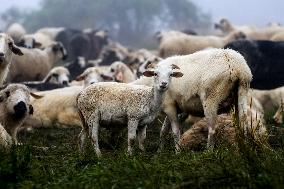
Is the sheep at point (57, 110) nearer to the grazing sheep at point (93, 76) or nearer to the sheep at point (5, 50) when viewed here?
the grazing sheep at point (93, 76)

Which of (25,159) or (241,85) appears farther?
(241,85)

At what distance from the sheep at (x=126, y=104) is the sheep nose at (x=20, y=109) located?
1656 mm

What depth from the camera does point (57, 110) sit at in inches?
499

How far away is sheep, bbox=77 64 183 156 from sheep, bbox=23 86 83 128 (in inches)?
187

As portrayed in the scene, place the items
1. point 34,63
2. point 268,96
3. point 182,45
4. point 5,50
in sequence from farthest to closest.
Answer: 1. point 182,45
2. point 34,63
3. point 268,96
4. point 5,50

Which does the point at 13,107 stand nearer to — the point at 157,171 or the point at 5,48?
the point at 5,48

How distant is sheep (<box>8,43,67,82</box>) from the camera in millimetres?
17984

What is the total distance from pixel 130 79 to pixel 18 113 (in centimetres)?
618

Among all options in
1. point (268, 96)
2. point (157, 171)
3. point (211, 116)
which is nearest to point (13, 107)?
point (211, 116)

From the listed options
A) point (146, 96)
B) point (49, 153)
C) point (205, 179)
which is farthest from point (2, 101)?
point (205, 179)

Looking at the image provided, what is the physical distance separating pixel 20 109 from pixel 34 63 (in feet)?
33.7

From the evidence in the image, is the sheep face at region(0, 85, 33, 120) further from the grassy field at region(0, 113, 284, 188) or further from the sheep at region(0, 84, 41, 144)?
the grassy field at region(0, 113, 284, 188)

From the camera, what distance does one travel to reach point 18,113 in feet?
29.3

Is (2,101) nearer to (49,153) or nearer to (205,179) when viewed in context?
(49,153)
